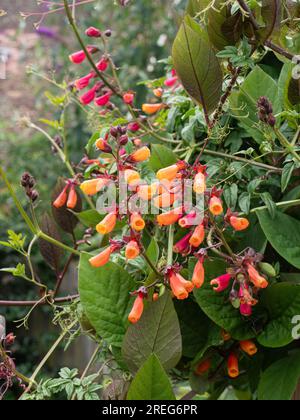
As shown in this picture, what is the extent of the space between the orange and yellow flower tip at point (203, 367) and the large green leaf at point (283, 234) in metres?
0.17

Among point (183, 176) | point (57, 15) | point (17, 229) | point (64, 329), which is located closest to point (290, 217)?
point (183, 176)

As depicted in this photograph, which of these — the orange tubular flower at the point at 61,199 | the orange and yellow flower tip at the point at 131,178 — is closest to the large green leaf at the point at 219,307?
the orange and yellow flower tip at the point at 131,178

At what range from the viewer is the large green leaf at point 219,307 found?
0.63m

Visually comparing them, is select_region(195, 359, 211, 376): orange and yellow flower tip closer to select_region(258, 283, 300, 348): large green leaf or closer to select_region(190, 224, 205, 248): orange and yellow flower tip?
select_region(258, 283, 300, 348): large green leaf

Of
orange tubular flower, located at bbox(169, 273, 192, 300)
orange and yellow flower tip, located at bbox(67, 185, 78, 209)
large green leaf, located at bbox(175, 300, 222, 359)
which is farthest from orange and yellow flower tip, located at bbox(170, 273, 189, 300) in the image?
orange and yellow flower tip, located at bbox(67, 185, 78, 209)

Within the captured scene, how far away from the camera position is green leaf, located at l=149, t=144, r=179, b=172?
716 mm

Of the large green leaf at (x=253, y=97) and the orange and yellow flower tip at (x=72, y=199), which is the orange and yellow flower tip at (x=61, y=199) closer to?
the orange and yellow flower tip at (x=72, y=199)

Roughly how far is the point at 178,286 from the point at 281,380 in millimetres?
184

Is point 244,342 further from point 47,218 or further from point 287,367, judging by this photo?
point 47,218

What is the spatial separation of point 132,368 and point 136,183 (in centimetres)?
19

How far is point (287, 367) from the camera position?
26.3 inches

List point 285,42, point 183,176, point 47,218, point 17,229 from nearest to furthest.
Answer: point 183,176 → point 285,42 → point 47,218 → point 17,229

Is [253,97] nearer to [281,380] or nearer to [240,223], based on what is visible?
[240,223]

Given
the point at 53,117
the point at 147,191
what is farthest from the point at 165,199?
the point at 53,117
